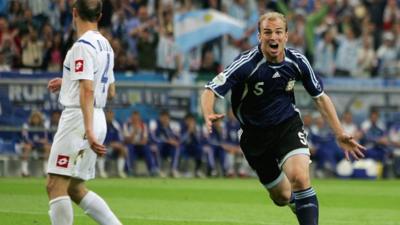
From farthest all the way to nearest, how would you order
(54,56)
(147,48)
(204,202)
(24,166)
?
1. (147,48)
2. (54,56)
3. (24,166)
4. (204,202)

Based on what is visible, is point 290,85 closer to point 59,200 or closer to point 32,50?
point 59,200

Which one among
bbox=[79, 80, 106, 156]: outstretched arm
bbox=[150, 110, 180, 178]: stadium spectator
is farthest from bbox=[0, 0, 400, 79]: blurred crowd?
bbox=[79, 80, 106, 156]: outstretched arm

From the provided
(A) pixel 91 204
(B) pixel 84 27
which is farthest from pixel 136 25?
(B) pixel 84 27

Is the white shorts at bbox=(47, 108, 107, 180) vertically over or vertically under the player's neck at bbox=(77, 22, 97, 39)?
under

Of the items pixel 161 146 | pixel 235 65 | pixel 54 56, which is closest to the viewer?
pixel 235 65

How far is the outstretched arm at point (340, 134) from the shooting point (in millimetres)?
10188

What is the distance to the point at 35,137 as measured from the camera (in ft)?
75.8

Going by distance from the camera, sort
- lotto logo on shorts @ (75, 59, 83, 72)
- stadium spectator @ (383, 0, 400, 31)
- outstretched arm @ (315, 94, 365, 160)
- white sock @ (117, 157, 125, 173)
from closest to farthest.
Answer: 1. lotto logo on shorts @ (75, 59, 83, 72)
2. outstretched arm @ (315, 94, 365, 160)
3. white sock @ (117, 157, 125, 173)
4. stadium spectator @ (383, 0, 400, 31)

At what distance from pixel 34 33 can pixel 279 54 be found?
14792mm

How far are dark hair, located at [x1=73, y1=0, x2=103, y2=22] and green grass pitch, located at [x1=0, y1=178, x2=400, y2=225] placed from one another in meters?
4.07

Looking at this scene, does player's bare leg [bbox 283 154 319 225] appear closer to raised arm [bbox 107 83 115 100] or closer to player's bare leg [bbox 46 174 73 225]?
raised arm [bbox 107 83 115 100]

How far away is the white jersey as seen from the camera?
902 centimetres

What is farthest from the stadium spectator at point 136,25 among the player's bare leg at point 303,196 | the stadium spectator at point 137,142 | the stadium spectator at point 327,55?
the player's bare leg at point 303,196

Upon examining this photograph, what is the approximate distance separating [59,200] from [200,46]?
17.2m
